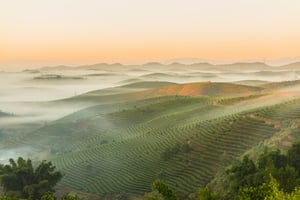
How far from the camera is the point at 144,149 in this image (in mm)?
80688

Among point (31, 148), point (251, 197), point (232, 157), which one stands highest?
point (251, 197)

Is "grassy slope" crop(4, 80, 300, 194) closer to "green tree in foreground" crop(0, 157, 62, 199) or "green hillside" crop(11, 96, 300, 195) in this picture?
"green hillside" crop(11, 96, 300, 195)

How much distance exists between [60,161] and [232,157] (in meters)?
44.0

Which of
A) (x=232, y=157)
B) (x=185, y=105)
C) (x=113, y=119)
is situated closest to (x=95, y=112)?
(x=113, y=119)

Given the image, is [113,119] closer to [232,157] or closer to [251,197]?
[232,157]

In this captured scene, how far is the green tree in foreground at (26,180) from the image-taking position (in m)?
44.3

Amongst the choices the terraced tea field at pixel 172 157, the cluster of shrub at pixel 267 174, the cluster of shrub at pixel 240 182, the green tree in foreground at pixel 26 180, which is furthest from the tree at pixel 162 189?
the terraced tea field at pixel 172 157

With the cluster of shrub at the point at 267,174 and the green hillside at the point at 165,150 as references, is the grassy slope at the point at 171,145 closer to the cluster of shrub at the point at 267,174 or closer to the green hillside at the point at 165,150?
the green hillside at the point at 165,150

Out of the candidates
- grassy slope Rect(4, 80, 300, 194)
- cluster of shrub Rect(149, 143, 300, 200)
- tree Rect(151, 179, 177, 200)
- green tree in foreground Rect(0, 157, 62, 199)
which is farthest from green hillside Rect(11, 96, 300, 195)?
tree Rect(151, 179, 177, 200)

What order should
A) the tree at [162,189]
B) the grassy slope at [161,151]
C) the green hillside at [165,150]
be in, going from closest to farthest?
1. the tree at [162,189]
2. the green hillside at [165,150]
3. the grassy slope at [161,151]

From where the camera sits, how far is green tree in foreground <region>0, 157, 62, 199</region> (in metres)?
44.3

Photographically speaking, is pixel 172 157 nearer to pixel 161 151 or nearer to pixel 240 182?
pixel 161 151

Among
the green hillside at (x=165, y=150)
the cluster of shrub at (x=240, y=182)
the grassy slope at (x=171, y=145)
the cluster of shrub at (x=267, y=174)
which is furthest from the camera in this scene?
the green hillside at (x=165, y=150)

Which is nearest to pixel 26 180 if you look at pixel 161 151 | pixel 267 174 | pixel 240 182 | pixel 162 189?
pixel 240 182
